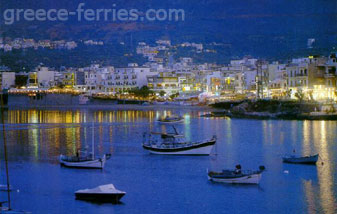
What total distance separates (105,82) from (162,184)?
4480 cm

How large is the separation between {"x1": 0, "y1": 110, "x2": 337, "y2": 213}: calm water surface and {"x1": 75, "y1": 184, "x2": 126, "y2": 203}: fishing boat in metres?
0.17

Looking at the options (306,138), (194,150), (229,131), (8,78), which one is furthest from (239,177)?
(8,78)

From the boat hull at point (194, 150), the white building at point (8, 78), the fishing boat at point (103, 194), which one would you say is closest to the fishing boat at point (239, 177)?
the fishing boat at point (103, 194)

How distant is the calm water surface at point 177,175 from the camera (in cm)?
1132

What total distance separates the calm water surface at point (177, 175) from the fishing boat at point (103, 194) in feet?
0.57

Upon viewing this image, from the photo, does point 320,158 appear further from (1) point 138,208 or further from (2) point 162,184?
(1) point 138,208

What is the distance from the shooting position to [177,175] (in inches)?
549

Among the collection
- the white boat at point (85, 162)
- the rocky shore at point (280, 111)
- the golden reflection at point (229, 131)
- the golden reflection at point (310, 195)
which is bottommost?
the golden reflection at point (310, 195)

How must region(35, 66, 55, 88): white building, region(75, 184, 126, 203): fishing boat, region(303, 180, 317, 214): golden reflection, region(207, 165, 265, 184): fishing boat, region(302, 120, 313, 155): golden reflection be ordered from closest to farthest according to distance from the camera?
1. region(303, 180, 317, 214): golden reflection
2. region(75, 184, 126, 203): fishing boat
3. region(207, 165, 265, 184): fishing boat
4. region(302, 120, 313, 155): golden reflection
5. region(35, 66, 55, 88): white building

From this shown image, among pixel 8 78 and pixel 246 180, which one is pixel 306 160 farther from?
pixel 8 78

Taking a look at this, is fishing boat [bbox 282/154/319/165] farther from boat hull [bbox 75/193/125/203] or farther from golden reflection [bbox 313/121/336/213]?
boat hull [bbox 75/193/125/203]

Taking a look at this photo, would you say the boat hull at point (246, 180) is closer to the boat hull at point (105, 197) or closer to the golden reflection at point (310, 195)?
the golden reflection at point (310, 195)

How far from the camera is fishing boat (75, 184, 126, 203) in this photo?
1145cm

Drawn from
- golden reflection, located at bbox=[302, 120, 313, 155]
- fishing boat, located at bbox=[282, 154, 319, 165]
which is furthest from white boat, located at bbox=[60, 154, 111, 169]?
golden reflection, located at bbox=[302, 120, 313, 155]
